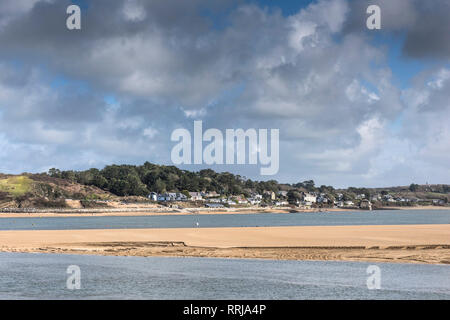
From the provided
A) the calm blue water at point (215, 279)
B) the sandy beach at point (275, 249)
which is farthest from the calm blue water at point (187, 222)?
the calm blue water at point (215, 279)

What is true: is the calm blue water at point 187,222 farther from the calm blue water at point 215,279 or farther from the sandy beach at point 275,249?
the calm blue water at point 215,279

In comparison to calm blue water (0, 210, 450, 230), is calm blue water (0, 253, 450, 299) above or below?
above

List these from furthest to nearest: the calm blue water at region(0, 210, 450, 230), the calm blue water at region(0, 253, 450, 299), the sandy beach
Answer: the calm blue water at region(0, 210, 450, 230) < the sandy beach < the calm blue water at region(0, 253, 450, 299)

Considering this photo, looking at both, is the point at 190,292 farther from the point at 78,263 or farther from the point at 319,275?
the point at 78,263

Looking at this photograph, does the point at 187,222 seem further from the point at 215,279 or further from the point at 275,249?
the point at 215,279

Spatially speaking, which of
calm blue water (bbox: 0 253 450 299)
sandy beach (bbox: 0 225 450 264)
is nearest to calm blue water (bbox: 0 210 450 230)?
sandy beach (bbox: 0 225 450 264)

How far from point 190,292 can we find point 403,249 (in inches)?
738

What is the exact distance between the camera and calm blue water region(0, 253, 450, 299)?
23031mm

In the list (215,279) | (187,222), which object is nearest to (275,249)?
(215,279)

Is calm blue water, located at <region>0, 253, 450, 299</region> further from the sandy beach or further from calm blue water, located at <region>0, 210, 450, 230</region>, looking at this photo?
calm blue water, located at <region>0, 210, 450, 230</region>

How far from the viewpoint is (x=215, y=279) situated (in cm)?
2666

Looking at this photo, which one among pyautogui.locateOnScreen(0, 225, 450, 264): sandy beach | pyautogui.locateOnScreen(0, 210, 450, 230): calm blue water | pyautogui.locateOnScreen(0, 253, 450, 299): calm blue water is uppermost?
pyautogui.locateOnScreen(0, 225, 450, 264): sandy beach

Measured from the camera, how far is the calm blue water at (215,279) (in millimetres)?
23031
